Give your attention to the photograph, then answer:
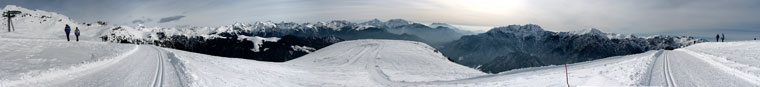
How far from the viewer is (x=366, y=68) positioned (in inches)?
1039

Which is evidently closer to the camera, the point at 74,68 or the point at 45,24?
the point at 74,68

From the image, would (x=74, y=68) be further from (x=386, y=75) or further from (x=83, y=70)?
(x=386, y=75)

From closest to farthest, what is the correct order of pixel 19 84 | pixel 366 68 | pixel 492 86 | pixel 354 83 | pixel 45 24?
pixel 19 84 → pixel 492 86 → pixel 354 83 → pixel 366 68 → pixel 45 24

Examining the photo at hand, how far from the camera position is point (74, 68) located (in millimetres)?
18219

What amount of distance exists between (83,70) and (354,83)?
38.1 feet

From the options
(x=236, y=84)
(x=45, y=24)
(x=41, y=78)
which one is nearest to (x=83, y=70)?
(x=41, y=78)

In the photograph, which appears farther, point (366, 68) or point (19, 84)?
point (366, 68)

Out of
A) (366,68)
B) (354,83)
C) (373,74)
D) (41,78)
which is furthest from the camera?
(366,68)

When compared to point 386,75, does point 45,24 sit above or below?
above

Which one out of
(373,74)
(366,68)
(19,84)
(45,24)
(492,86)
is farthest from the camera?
(45,24)

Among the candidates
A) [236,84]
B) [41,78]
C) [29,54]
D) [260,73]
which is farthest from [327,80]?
[29,54]

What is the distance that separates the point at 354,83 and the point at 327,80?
6.08 feet

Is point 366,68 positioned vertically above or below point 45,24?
below

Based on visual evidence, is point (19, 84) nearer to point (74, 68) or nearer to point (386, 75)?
point (74, 68)
